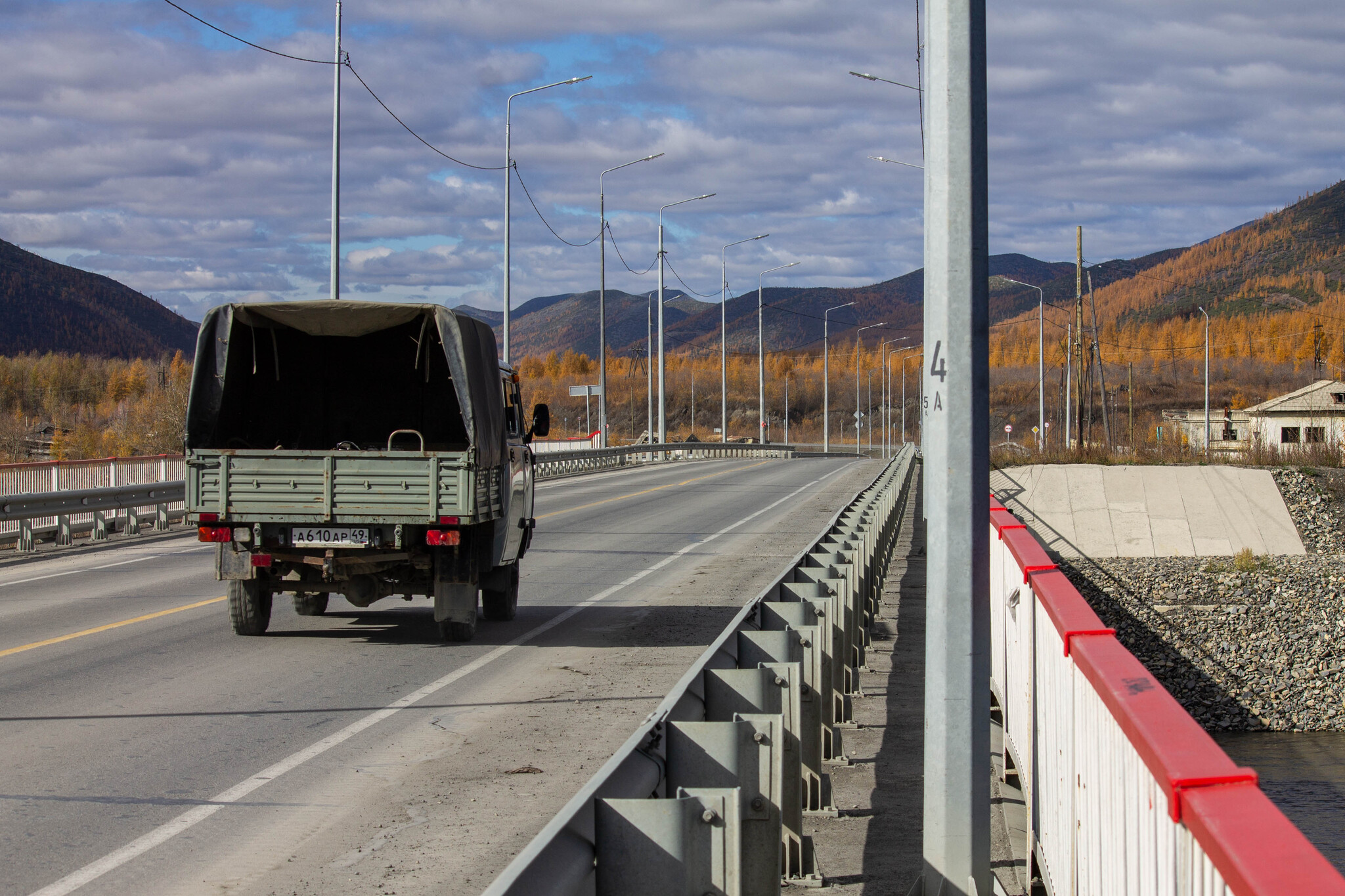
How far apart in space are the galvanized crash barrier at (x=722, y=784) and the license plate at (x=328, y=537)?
4227mm

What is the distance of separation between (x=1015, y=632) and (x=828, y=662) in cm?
127

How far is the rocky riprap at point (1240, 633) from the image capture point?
28859mm

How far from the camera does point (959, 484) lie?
4488 millimetres

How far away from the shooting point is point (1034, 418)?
16150cm

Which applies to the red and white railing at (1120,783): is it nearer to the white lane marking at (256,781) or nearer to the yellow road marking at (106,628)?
the white lane marking at (256,781)

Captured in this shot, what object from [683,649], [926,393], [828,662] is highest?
[926,393]

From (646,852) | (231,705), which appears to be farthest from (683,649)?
(646,852)

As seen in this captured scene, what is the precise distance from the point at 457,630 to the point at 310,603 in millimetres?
1933

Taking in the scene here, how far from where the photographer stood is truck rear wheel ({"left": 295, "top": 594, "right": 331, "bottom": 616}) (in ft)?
38.8

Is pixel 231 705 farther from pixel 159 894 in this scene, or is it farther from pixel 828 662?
pixel 828 662

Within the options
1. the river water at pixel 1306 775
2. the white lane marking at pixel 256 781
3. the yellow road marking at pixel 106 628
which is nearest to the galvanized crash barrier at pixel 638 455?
the yellow road marking at pixel 106 628

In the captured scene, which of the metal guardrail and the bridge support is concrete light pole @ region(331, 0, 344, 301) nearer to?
the metal guardrail

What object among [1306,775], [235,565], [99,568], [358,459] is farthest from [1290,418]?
[235,565]

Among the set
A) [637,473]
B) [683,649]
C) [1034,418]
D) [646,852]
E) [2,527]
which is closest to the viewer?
[646,852]
